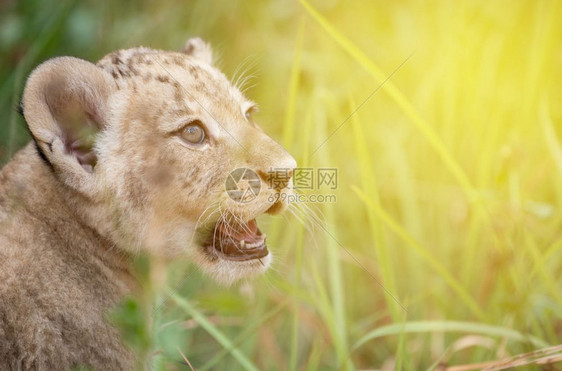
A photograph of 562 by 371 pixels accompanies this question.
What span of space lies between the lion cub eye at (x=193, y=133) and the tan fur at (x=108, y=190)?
30 mm

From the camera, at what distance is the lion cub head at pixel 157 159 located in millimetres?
2627

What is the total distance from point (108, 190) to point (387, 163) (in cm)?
230

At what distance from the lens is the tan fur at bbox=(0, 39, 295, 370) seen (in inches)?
97.5

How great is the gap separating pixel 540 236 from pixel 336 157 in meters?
1.50

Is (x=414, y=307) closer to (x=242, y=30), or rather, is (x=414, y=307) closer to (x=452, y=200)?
(x=452, y=200)

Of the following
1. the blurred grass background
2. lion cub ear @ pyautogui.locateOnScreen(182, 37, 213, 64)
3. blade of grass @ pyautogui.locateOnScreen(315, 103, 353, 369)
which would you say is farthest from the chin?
lion cub ear @ pyautogui.locateOnScreen(182, 37, 213, 64)

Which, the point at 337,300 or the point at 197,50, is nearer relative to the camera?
the point at 337,300

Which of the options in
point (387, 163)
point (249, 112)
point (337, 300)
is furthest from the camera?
point (387, 163)

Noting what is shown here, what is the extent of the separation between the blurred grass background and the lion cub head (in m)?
0.31

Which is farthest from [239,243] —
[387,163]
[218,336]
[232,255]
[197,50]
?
[387,163]

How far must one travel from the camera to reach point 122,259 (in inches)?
109

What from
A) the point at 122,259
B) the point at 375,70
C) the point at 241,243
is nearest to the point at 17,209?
the point at 122,259

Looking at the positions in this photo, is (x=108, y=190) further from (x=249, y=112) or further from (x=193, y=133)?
(x=249, y=112)

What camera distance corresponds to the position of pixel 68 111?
8.56ft
